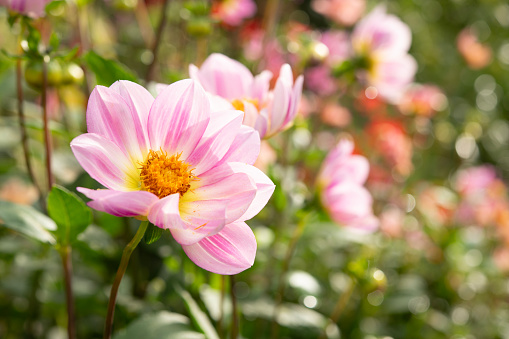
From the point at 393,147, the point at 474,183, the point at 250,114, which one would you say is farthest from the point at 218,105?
the point at 474,183

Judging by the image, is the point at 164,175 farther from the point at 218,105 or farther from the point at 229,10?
the point at 229,10

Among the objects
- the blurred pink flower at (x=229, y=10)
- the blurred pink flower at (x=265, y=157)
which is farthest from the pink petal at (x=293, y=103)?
the blurred pink flower at (x=229, y=10)

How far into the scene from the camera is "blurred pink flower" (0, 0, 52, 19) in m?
0.44

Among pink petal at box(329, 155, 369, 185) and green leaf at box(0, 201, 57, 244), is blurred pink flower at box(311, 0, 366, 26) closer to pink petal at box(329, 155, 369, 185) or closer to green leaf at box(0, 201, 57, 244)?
pink petal at box(329, 155, 369, 185)

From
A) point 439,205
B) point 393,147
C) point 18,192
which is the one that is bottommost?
point 439,205

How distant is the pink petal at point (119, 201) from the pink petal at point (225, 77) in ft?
0.68

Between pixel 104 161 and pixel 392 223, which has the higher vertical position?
pixel 104 161

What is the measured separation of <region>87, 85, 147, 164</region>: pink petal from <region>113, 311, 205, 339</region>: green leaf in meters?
0.18

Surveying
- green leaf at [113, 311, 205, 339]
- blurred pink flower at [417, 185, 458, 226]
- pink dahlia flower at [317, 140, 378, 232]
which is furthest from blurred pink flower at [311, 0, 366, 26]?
green leaf at [113, 311, 205, 339]

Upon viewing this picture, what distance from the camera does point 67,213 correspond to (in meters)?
0.39

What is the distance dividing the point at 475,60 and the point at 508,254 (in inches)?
35.4

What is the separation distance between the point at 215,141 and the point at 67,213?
0.14 metres

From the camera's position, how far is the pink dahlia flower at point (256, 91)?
402 millimetres

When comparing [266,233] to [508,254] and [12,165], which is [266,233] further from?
[508,254]
